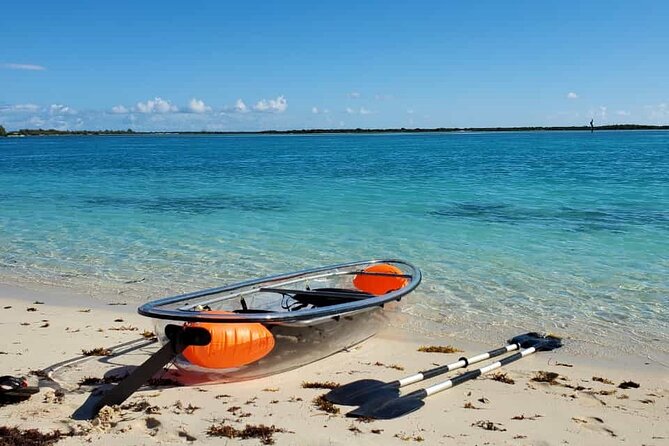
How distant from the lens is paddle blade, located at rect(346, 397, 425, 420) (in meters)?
4.78

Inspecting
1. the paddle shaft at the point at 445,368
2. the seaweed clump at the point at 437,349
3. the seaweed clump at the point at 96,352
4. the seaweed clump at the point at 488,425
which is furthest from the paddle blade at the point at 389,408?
the seaweed clump at the point at 96,352

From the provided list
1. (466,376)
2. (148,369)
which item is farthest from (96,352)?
(466,376)

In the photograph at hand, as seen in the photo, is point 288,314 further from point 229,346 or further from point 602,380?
point 602,380

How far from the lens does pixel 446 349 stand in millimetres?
6762

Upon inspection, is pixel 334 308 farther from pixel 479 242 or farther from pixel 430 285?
pixel 479 242

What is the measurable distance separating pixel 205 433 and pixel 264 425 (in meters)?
0.41

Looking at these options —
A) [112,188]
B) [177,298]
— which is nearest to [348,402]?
[177,298]

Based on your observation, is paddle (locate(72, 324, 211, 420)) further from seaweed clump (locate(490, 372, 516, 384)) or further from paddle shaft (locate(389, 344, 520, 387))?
seaweed clump (locate(490, 372, 516, 384))

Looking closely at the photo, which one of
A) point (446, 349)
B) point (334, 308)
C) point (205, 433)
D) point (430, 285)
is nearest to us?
point (205, 433)

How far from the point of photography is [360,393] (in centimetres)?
518

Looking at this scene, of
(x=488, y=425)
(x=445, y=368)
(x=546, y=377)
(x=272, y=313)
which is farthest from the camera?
(x=546, y=377)

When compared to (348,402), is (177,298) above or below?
above

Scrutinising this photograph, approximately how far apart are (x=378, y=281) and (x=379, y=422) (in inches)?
131

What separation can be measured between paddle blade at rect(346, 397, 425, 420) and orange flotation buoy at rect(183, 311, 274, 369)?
103 centimetres
